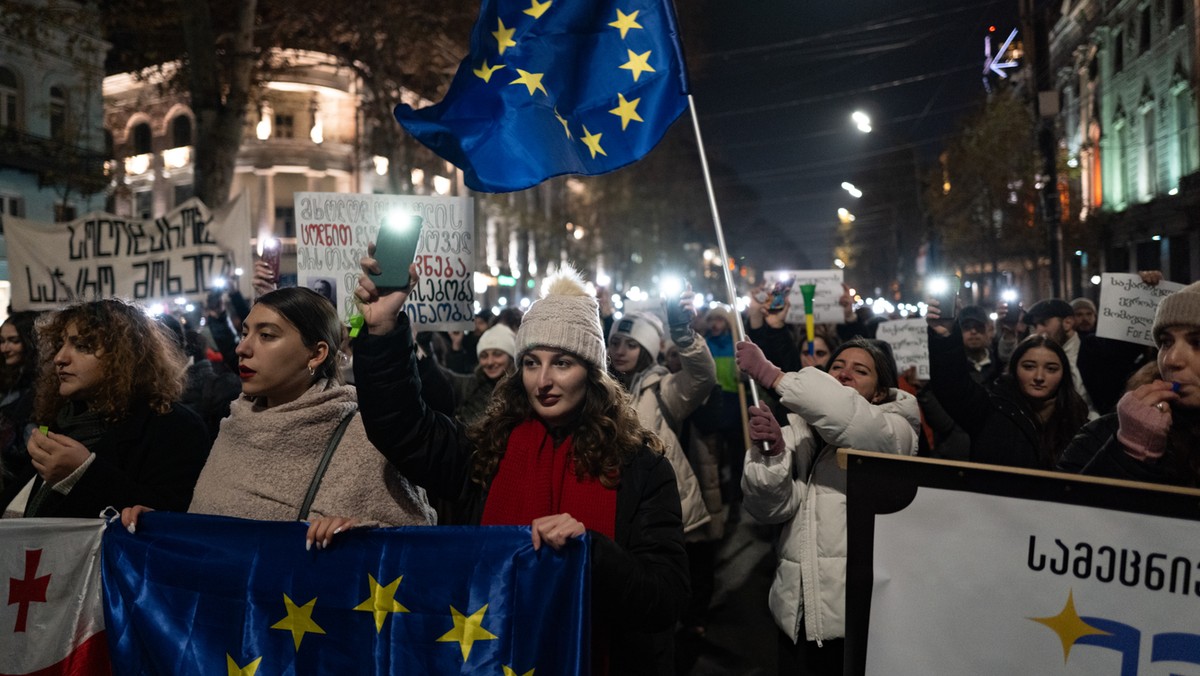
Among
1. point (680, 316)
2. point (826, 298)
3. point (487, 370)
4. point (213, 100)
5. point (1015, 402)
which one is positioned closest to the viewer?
point (1015, 402)

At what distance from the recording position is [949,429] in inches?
225

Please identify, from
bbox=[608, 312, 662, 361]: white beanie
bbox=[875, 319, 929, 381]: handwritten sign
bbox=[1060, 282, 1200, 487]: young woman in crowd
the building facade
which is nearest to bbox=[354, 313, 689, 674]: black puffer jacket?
bbox=[1060, 282, 1200, 487]: young woman in crowd

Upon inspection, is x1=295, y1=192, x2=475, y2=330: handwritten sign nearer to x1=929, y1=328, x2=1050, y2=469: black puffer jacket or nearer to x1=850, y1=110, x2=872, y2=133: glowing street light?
x1=929, y1=328, x2=1050, y2=469: black puffer jacket

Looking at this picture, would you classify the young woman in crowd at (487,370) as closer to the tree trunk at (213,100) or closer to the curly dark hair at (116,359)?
the curly dark hair at (116,359)

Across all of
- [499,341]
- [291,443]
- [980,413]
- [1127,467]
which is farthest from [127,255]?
[1127,467]

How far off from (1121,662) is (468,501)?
1.87 metres

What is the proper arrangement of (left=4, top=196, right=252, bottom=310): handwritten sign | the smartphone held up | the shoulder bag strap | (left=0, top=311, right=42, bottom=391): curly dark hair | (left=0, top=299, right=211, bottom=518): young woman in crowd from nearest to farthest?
the smartphone held up < the shoulder bag strap < (left=0, top=299, right=211, bottom=518): young woman in crowd < (left=0, top=311, right=42, bottom=391): curly dark hair < (left=4, top=196, right=252, bottom=310): handwritten sign

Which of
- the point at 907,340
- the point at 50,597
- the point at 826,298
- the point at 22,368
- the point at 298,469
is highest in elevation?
the point at 826,298

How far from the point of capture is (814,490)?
3.63m

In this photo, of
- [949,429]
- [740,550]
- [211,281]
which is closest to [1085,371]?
[949,429]

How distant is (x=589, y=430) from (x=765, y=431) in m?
0.88

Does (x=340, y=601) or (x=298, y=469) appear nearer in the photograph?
(x=340, y=601)

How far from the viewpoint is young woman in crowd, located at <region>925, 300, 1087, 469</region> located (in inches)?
173

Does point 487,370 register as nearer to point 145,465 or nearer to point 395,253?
point 145,465
